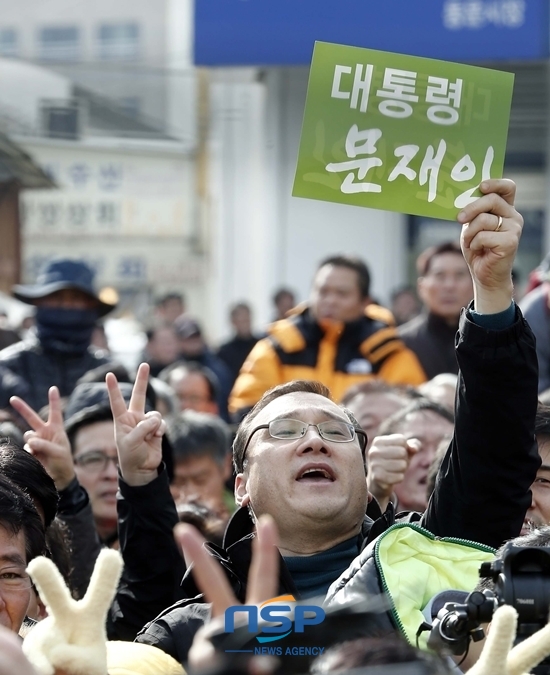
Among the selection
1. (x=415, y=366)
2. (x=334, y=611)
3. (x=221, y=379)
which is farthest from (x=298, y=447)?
(x=221, y=379)

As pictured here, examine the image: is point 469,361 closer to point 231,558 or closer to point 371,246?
point 231,558

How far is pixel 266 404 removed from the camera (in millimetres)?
3154

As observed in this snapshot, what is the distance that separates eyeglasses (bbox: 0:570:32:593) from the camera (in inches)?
98.3

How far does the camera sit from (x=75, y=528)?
3594mm

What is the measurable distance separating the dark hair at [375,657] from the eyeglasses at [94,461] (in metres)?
2.57

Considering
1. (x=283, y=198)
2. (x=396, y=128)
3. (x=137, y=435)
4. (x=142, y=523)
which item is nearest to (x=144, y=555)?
(x=142, y=523)

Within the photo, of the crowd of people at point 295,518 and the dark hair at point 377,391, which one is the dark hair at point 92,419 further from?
the dark hair at point 377,391

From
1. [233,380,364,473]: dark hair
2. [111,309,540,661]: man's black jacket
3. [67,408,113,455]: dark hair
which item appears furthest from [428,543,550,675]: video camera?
[67,408,113,455]: dark hair

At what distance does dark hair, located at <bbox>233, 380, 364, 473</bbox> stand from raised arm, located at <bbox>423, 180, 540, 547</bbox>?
43 cm

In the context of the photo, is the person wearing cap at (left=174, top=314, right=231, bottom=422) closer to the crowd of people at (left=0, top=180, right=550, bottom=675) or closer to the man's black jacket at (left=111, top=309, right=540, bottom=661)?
the crowd of people at (left=0, top=180, right=550, bottom=675)

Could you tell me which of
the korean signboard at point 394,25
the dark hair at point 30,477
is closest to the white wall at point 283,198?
the korean signboard at point 394,25

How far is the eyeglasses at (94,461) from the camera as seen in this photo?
4.16m

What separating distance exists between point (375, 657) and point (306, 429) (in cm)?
140

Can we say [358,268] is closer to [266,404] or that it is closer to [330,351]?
[330,351]
